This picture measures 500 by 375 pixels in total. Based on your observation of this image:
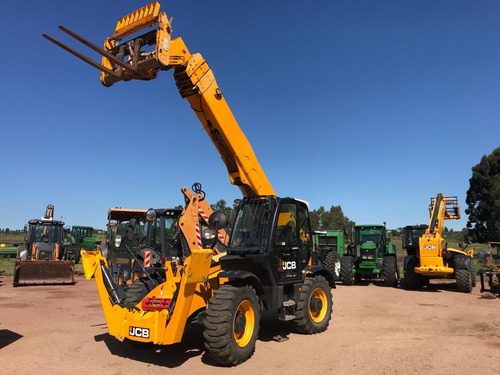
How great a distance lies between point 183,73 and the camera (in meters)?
7.14

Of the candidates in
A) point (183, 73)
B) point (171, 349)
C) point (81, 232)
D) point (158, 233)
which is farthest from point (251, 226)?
point (81, 232)

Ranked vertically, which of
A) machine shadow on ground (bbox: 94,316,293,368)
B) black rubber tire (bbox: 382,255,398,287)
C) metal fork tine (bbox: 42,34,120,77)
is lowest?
machine shadow on ground (bbox: 94,316,293,368)

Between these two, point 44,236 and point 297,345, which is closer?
point 297,345

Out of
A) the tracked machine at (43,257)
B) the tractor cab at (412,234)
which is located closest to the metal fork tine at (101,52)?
the tracked machine at (43,257)

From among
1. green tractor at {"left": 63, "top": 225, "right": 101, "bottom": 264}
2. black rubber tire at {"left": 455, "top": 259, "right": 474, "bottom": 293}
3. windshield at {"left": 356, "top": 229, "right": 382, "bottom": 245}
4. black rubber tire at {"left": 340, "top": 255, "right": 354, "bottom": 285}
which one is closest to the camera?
black rubber tire at {"left": 455, "top": 259, "right": 474, "bottom": 293}

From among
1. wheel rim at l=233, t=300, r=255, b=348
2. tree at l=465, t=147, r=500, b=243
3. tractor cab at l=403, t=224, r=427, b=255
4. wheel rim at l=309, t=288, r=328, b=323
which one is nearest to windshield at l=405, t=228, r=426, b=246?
tractor cab at l=403, t=224, r=427, b=255

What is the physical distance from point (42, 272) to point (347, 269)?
1217 centimetres

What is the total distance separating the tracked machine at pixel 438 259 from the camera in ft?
44.7

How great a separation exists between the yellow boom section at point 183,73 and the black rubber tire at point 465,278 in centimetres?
902

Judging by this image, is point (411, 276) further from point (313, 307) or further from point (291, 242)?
point (291, 242)

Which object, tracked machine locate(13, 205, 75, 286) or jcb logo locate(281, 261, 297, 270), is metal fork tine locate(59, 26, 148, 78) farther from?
tracked machine locate(13, 205, 75, 286)

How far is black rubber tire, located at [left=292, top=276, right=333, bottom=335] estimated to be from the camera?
7156 millimetres

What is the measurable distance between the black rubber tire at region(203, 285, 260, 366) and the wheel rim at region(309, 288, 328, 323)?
1967 millimetres

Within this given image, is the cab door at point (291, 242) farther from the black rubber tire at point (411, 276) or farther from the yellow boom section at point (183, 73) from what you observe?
the black rubber tire at point (411, 276)
